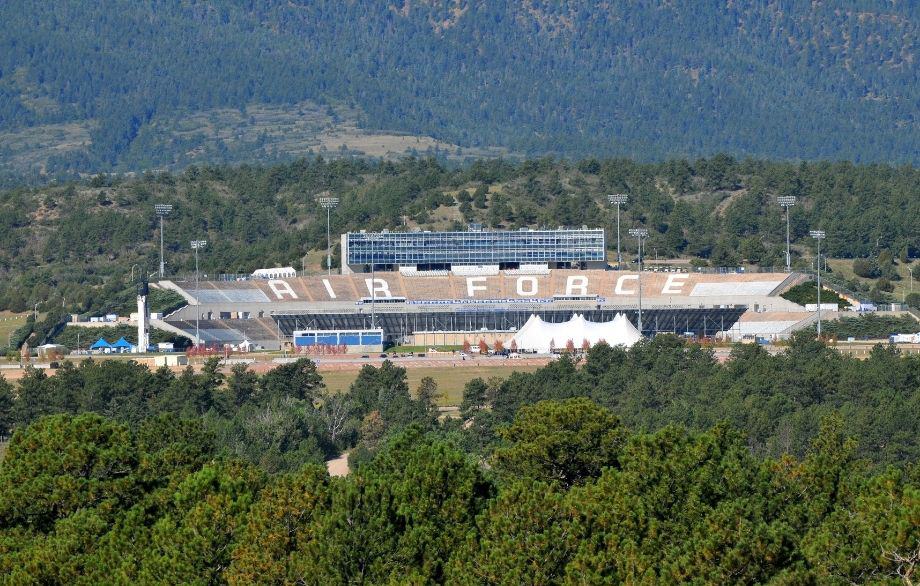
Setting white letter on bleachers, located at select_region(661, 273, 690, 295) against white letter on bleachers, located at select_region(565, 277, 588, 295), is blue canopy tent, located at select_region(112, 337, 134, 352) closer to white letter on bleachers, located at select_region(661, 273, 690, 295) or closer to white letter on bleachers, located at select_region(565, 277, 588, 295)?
white letter on bleachers, located at select_region(565, 277, 588, 295)

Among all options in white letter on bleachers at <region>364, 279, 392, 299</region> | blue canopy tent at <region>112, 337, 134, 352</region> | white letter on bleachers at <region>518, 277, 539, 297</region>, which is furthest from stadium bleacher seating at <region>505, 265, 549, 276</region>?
blue canopy tent at <region>112, 337, 134, 352</region>

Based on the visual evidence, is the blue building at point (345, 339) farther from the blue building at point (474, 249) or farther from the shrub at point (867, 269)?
the shrub at point (867, 269)

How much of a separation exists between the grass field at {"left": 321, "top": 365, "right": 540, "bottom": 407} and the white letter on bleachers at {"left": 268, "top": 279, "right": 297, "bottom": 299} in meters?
34.0

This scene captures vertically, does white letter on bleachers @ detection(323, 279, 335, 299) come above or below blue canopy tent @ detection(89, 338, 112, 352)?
above

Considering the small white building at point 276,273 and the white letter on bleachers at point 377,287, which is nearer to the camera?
the white letter on bleachers at point 377,287

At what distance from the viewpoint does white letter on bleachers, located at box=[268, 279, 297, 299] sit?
511 ft

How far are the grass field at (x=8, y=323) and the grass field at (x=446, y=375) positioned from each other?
35.5 meters

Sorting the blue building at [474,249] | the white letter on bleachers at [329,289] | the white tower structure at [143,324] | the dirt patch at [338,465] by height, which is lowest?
the dirt patch at [338,465]

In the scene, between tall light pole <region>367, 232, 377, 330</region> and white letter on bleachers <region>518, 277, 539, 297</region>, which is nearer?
tall light pole <region>367, 232, 377, 330</region>

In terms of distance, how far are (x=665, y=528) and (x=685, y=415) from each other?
38.7m

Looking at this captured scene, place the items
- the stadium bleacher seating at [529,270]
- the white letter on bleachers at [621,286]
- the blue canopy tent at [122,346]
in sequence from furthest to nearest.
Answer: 1. the stadium bleacher seating at [529,270]
2. the white letter on bleachers at [621,286]
3. the blue canopy tent at [122,346]

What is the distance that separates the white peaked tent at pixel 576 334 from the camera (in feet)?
438

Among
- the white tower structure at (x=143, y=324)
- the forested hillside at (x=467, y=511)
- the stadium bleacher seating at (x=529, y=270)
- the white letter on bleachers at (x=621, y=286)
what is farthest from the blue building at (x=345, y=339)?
the forested hillside at (x=467, y=511)

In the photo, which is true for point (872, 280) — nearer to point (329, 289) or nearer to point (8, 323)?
point (329, 289)
